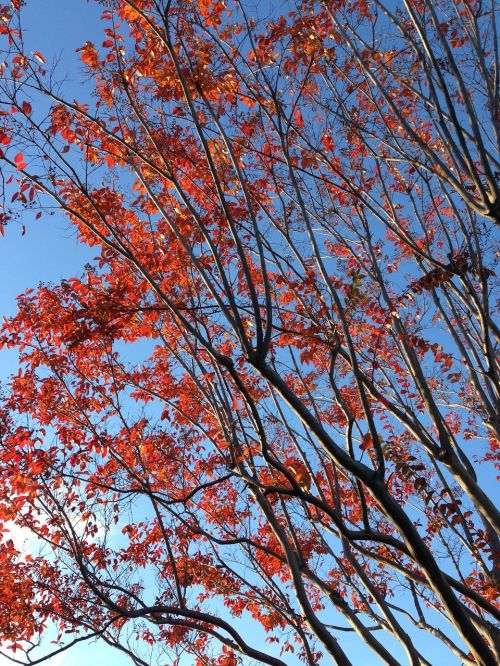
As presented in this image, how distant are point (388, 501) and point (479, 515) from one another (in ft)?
7.97

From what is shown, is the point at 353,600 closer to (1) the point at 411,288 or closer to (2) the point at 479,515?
(2) the point at 479,515

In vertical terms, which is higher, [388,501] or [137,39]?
[137,39]

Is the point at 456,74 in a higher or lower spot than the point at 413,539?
higher

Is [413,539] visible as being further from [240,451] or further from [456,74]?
[456,74]

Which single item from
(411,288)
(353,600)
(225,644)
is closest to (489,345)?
(411,288)

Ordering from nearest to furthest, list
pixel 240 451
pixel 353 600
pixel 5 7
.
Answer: pixel 240 451
pixel 5 7
pixel 353 600

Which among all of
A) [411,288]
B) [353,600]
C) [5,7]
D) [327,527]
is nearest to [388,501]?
[327,527]

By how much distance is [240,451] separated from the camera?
5.49 metres

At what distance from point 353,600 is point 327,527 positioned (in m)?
4.15

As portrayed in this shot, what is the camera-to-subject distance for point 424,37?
5035mm

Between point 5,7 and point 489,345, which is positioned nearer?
point 489,345

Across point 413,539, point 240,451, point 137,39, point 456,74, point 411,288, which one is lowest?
point 413,539

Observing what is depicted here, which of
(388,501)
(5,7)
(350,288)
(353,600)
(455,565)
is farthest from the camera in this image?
(353,600)

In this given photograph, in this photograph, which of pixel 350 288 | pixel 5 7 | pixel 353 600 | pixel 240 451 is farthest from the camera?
pixel 353 600
